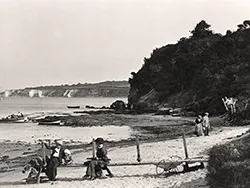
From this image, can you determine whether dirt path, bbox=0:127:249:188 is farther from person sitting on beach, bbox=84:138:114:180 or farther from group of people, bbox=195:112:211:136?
group of people, bbox=195:112:211:136

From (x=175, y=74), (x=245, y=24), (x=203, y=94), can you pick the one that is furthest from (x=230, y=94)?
(x=245, y=24)

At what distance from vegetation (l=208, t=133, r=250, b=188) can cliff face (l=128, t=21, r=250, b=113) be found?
44382mm

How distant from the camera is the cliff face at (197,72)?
66750mm

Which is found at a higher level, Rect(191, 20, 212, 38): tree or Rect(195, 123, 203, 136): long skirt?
Rect(191, 20, 212, 38): tree

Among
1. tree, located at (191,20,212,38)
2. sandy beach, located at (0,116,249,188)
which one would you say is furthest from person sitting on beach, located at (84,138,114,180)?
tree, located at (191,20,212,38)

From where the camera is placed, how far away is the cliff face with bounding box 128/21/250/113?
66.8 m

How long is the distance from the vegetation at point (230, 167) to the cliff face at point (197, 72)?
44.4 m

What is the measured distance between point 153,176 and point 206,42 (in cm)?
7207

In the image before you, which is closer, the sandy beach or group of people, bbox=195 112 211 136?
the sandy beach

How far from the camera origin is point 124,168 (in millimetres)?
18578

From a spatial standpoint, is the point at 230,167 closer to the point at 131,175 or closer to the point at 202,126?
the point at 131,175

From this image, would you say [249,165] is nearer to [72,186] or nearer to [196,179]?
[196,179]

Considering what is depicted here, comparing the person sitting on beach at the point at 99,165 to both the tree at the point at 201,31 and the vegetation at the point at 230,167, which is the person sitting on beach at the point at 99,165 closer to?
the vegetation at the point at 230,167

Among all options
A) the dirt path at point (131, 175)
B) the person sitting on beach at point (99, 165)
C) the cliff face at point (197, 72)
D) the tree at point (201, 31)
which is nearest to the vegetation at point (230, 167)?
the dirt path at point (131, 175)
